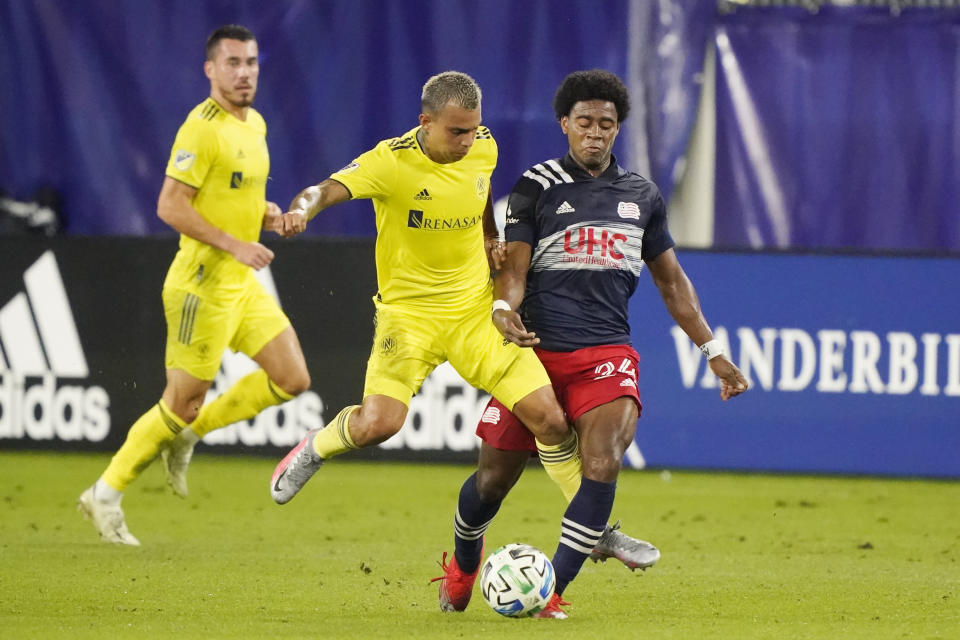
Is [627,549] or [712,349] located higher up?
[712,349]

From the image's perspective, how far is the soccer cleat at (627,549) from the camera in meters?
6.23

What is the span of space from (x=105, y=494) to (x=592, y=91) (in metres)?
3.51

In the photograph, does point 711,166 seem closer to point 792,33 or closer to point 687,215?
point 687,215

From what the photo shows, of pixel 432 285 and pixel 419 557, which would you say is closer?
pixel 432 285

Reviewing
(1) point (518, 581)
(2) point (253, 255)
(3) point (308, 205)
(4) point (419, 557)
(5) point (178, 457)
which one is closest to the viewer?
(1) point (518, 581)

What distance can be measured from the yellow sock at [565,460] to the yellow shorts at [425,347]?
1.17 feet

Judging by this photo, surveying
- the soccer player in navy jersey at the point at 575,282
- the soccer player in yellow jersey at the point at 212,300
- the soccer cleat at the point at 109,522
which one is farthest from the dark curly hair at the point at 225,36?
the soccer player in navy jersey at the point at 575,282

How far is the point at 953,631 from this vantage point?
579cm

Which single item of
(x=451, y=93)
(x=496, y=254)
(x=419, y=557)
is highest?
(x=451, y=93)

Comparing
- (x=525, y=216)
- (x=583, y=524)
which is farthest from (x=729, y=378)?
(x=525, y=216)

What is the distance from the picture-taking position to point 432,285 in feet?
22.2

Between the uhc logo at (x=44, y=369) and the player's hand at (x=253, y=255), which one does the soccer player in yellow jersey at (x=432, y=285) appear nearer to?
the player's hand at (x=253, y=255)

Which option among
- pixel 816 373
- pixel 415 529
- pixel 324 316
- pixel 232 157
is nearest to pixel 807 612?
pixel 415 529

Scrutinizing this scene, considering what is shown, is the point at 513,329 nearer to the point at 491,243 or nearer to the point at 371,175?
the point at 491,243
